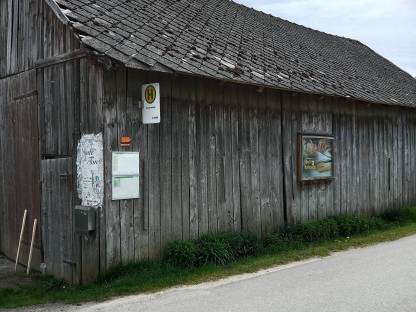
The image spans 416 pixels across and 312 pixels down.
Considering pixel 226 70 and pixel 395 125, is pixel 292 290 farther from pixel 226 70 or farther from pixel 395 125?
pixel 395 125

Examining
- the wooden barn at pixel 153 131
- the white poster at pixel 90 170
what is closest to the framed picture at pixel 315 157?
the wooden barn at pixel 153 131

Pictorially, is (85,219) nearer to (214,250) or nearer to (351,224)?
(214,250)

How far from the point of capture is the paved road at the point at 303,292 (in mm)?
6273

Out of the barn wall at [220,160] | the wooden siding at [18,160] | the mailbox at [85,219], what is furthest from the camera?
the wooden siding at [18,160]

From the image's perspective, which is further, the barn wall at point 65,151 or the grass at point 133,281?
the barn wall at point 65,151

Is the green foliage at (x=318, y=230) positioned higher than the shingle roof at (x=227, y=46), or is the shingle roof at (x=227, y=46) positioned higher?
the shingle roof at (x=227, y=46)

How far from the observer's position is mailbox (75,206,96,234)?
7934 millimetres

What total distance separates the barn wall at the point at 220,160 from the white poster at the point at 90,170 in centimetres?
11

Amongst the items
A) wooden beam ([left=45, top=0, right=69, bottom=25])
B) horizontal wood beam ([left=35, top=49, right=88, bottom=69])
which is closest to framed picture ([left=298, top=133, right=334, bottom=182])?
horizontal wood beam ([left=35, top=49, right=88, bottom=69])

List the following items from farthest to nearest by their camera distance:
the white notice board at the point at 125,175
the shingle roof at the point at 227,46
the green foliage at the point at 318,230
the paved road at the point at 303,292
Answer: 1. the green foliage at the point at 318,230
2. the shingle roof at the point at 227,46
3. the white notice board at the point at 125,175
4. the paved road at the point at 303,292

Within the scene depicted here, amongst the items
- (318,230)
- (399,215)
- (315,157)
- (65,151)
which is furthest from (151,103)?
(399,215)

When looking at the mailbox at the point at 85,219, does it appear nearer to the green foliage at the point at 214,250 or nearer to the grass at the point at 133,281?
the grass at the point at 133,281

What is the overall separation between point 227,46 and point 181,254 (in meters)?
4.92

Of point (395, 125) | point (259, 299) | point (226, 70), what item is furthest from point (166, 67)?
point (395, 125)
